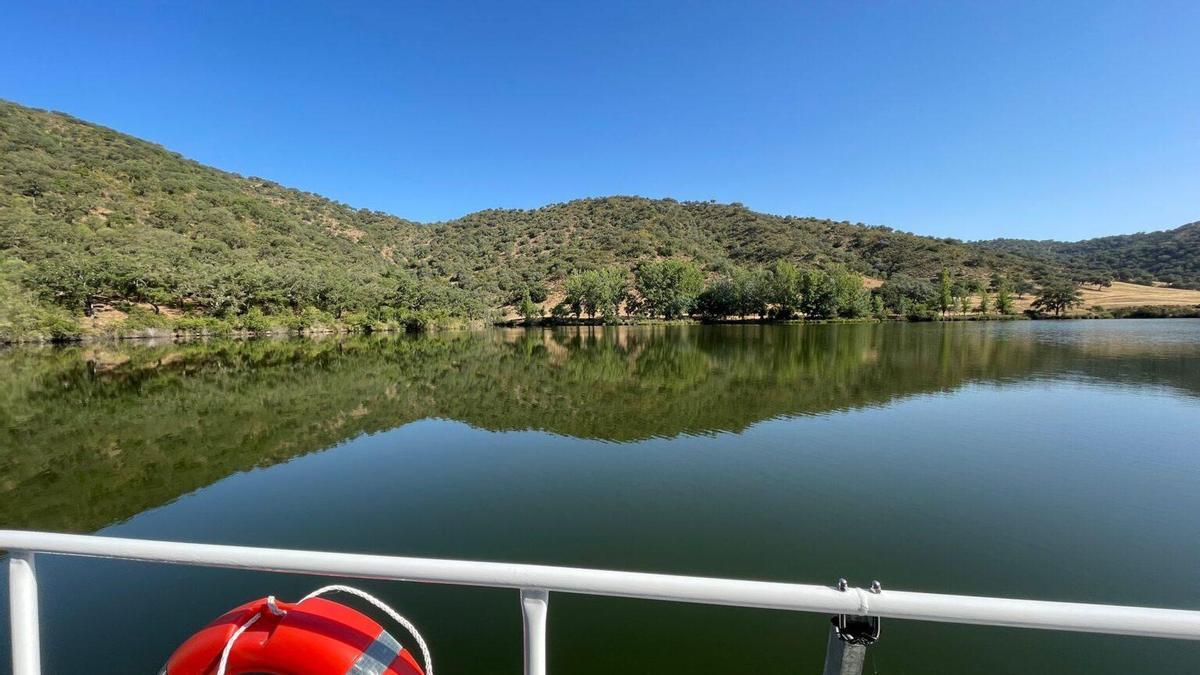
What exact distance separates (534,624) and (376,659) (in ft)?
2.05

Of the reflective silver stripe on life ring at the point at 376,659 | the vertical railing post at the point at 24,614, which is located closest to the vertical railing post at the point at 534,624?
the reflective silver stripe on life ring at the point at 376,659

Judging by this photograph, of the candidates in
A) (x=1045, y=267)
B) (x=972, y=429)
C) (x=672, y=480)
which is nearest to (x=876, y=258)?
(x=1045, y=267)

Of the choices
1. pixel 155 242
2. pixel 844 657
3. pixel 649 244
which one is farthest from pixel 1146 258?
pixel 155 242

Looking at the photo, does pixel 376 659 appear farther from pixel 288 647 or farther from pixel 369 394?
pixel 369 394

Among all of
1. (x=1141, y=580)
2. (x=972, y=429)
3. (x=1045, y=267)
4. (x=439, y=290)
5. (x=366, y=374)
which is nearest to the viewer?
(x=1141, y=580)

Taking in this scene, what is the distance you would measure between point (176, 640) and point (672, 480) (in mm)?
7841

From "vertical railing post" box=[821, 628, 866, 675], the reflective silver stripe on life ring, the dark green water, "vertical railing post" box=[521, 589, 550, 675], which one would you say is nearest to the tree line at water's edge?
the dark green water

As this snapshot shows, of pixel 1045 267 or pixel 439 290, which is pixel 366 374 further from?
pixel 1045 267

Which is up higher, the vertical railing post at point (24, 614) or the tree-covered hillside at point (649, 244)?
the tree-covered hillside at point (649, 244)

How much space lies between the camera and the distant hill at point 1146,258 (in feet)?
355

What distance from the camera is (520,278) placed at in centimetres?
9575

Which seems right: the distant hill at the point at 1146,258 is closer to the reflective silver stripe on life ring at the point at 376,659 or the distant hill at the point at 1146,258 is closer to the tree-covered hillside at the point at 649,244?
the tree-covered hillside at the point at 649,244

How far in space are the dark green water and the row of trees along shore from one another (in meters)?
55.0

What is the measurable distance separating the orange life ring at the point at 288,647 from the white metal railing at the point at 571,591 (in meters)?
0.34
